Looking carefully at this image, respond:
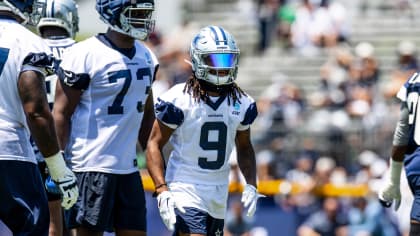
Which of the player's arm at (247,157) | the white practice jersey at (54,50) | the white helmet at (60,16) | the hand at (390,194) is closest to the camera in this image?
the player's arm at (247,157)

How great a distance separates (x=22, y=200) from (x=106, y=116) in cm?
123

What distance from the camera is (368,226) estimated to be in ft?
43.5

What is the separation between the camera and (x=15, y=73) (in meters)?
7.29

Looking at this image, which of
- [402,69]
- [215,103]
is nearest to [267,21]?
[402,69]

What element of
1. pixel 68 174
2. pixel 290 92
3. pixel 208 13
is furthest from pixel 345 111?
pixel 68 174

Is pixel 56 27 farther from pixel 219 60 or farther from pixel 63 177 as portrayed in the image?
pixel 63 177

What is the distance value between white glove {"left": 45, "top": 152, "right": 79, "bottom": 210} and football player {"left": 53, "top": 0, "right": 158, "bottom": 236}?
0.95 m

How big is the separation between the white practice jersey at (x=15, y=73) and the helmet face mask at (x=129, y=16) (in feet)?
3.73

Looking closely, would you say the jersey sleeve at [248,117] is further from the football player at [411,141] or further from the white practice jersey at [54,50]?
the white practice jersey at [54,50]

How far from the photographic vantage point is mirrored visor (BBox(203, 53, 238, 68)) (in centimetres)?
840

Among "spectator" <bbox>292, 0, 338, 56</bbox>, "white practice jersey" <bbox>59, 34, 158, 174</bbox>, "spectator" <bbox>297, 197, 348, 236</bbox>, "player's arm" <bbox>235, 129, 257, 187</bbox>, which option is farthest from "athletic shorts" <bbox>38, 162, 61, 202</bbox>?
"spectator" <bbox>292, 0, 338, 56</bbox>

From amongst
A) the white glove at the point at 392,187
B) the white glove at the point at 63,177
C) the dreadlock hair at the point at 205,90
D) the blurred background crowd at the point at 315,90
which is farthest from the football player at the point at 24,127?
the blurred background crowd at the point at 315,90

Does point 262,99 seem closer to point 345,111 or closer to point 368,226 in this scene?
point 345,111

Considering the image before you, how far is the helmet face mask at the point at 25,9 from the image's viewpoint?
295 inches
